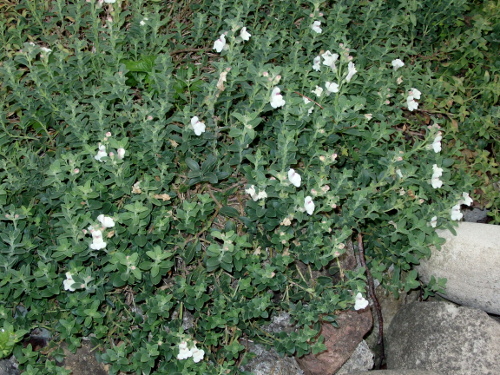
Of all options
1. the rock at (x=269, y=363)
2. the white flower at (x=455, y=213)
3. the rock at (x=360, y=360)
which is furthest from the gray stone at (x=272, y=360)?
the white flower at (x=455, y=213)

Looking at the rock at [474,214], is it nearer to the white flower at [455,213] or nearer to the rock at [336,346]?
the white flower at [455,213]

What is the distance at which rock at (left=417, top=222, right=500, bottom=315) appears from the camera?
120 inches

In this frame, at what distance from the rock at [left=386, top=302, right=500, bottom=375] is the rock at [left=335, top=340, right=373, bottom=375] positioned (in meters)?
0.14

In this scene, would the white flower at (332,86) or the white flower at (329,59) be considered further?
the white flower at (329,59)

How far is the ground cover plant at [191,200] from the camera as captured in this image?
2418mm

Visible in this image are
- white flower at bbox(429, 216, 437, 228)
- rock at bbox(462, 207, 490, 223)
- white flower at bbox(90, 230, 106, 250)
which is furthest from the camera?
rock at bbox(462, 207, 490, 223)

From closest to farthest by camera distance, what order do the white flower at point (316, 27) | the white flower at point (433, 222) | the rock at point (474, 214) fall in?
the white flower at point (433, 222) < the white flower at point (316, 27) < the rock at point (474, 214)

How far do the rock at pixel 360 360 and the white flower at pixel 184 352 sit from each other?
993mm

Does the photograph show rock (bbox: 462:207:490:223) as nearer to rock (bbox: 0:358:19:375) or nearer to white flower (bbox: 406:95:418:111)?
white flower (bbox: 406:95:418:111)

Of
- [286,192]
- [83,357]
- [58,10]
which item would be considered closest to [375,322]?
[286,192]

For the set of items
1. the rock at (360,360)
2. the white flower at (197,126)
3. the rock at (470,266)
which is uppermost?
the white flower at (197,126)

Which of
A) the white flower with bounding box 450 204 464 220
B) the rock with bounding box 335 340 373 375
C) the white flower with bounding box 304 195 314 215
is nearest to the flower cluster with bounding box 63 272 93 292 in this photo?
the white flower with bounding box 304 195 314 215

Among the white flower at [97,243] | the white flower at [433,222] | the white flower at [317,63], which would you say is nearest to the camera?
the white flower at [97,243]

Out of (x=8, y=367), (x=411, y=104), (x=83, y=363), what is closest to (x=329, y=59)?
(x=411, y=104)
